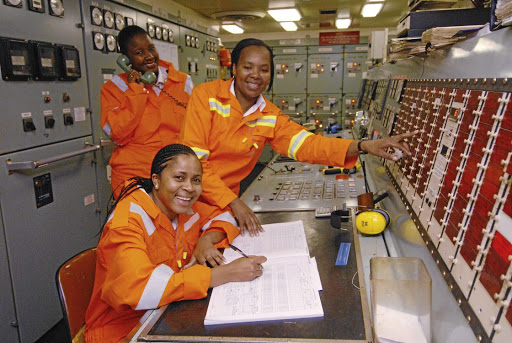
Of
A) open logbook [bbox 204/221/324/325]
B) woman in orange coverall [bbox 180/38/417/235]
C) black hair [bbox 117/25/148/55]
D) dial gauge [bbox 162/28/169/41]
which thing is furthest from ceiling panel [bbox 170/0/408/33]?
open logbook [bbox 204/221/324/325]

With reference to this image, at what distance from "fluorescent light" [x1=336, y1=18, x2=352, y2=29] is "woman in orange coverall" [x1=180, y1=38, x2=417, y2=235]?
22.6 ft

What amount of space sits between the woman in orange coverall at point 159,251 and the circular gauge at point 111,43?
6.45ft

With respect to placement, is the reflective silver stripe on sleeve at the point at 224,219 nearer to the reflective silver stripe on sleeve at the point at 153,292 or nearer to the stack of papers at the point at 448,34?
the reflective silver stripe on sleeve at the point at 153,292

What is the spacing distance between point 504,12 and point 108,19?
2925mm

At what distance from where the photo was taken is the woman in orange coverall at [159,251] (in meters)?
1.15

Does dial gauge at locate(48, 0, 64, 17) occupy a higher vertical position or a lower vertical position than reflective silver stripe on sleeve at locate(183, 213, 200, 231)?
higher

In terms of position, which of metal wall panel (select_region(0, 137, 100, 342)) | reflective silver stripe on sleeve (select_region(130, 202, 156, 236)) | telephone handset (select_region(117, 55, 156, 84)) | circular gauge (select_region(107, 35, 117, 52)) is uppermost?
circular gauge (select_region(107, 35, 117, 52))

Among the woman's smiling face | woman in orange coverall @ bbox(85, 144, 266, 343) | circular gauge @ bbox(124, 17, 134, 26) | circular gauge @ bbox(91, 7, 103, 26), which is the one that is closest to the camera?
woman in orange coverall @ bbox(85, 144, 266, 343)

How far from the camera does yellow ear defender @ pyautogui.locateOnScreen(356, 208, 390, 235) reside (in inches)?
60.4

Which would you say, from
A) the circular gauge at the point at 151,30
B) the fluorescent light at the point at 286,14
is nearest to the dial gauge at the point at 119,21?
the circular gauge at the point at 151,30

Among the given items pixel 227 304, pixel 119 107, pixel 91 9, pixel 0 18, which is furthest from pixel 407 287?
pixel 91 9

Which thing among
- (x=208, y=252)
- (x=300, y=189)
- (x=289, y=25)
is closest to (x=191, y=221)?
(x=208, y=252)

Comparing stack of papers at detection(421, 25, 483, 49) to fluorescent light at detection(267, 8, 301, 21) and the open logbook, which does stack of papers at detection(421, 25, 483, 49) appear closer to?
the open logbook

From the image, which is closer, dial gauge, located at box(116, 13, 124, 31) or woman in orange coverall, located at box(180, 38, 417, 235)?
woman in orange coverall, located at box(180, 38, 417, 235)
